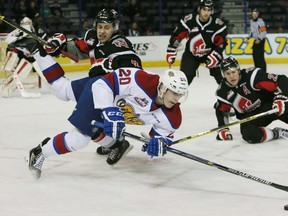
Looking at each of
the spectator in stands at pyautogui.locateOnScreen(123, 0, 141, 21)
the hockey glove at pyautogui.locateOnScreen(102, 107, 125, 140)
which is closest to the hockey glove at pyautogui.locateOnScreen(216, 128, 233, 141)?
the hockey glove at pyautogui.locateOnScreen(102, 107, 125, 140)

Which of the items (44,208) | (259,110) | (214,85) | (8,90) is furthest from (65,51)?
(214,85)

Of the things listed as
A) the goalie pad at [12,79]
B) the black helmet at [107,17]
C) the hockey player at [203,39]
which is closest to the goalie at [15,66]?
the goalie pad at [12,79]

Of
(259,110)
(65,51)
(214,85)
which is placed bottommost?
(214,85)

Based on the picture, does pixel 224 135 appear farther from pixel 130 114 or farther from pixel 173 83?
pixel 173 83

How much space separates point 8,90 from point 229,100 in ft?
12.4

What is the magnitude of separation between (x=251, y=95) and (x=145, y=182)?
145cm

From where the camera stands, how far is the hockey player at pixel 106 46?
169 inches

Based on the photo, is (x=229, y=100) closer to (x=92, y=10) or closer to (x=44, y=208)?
(x=44, y=208)

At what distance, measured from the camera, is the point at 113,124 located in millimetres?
3438

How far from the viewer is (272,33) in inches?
499

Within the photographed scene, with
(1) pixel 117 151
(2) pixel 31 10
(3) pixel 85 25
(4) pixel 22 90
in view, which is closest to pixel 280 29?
(3) pixel 85 25

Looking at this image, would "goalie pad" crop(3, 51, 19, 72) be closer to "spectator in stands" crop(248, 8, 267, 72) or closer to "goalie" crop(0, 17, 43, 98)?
"goalie" crop(0, 17, 43, 98)

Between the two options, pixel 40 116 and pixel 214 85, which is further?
pixel 214 85

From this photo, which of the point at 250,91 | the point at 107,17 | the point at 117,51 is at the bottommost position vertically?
the point at 250,91
